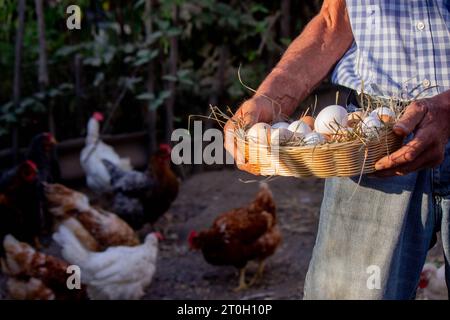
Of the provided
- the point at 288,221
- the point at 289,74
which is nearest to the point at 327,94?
the point at 288,221

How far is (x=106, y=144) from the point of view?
5750mm

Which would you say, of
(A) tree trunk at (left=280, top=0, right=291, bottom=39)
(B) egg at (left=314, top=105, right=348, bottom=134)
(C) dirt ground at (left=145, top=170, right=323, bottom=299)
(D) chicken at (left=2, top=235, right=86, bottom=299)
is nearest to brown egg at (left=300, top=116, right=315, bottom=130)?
(B) egg at (left=314, top=105, right=348, bottom=134)

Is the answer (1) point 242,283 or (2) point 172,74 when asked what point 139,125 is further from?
(1) point 242,283

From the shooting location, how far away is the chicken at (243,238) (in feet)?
13.6

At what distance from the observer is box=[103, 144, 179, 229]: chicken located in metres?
4.88

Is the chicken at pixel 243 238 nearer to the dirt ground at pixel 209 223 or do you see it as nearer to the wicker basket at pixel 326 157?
the dirt ground at pixel 209 223

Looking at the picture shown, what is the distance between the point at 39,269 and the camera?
145 inches

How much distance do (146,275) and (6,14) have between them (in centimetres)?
247

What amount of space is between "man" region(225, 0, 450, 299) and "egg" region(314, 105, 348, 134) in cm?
10

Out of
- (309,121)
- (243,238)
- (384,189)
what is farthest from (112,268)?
(384,189)

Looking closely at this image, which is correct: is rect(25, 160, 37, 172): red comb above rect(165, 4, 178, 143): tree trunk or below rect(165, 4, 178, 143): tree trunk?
below

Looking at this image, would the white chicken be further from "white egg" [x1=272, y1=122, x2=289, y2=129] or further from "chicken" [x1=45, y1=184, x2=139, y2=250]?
"white egg" [x1=272, y1=122, x2=289, y2=129]

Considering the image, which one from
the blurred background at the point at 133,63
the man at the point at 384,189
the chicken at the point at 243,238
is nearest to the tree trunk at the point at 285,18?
the blurred background at the point at 133,63
